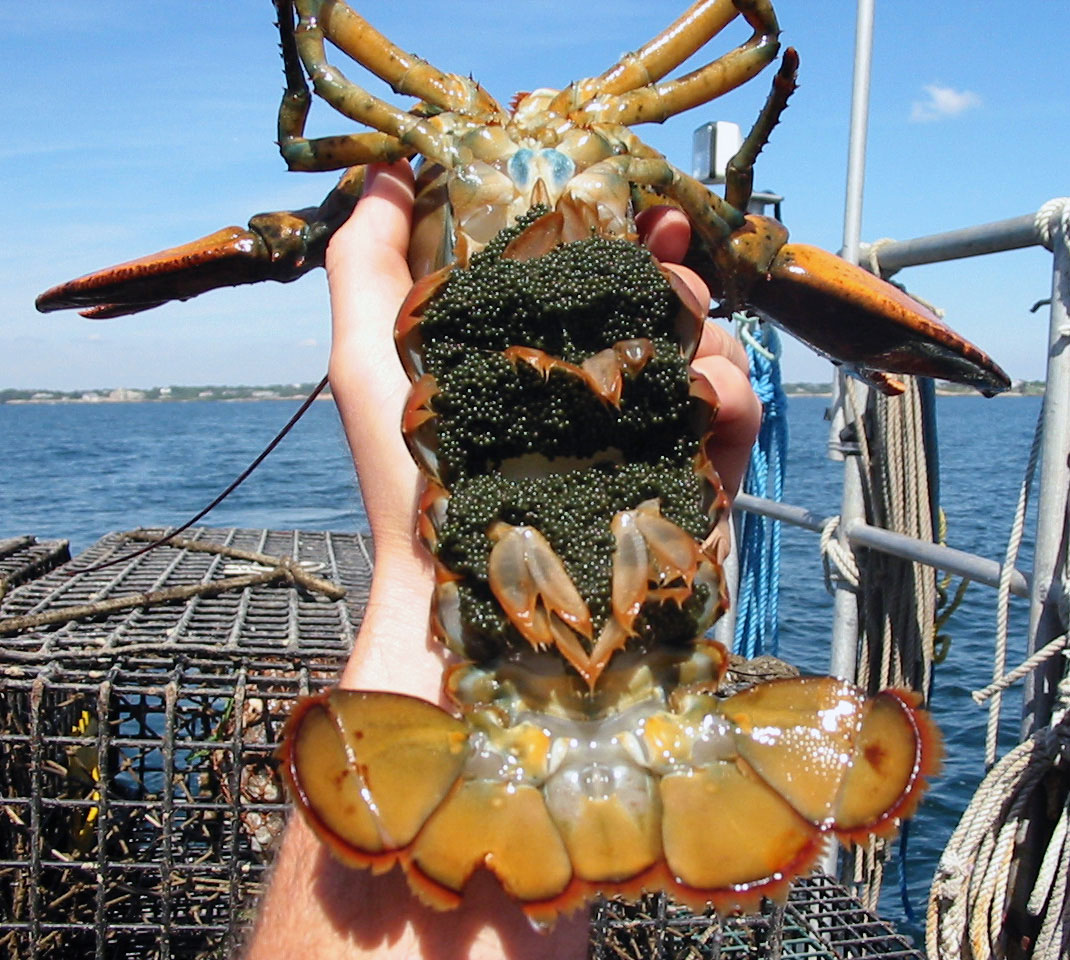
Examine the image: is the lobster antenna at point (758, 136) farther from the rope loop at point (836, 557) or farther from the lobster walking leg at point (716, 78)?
the rope loop at point (836, 557)

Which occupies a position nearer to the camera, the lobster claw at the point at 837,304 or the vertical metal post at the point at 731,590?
the lobster claw at the point at 837,304

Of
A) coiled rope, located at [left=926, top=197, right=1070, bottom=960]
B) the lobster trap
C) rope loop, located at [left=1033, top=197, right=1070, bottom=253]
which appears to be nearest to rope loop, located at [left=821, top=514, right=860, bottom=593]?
coiled rope, located at [left=926, top=197, right=1070, bottom=960]

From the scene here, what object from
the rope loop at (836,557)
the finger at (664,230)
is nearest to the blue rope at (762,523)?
the rope loop at (836,557)

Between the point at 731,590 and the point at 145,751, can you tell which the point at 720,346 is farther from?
the point at 731,590

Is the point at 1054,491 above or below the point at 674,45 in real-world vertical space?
below

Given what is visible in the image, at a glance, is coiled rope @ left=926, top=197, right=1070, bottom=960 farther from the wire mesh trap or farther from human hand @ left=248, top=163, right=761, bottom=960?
the wire mesh trap

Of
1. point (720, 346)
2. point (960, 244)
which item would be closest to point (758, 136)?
point (720, 346)

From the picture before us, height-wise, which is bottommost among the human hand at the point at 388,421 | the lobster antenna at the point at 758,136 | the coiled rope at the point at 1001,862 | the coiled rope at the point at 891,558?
the coiled rope at the point at 1001,862
